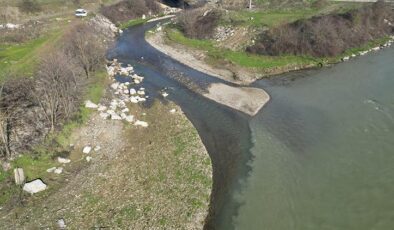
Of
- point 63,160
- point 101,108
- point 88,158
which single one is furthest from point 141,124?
point 63,160

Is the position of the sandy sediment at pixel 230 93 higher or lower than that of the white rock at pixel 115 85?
higher

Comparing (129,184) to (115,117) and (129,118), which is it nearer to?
(129,118)

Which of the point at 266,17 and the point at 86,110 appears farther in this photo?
the point at 266,17

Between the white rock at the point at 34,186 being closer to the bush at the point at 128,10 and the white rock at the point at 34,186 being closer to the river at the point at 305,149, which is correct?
the river at the point at 305,149

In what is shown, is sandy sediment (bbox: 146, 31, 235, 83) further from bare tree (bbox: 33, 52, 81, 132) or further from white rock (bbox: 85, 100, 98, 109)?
bare tree (bbox: 33, 52, 81, 132)

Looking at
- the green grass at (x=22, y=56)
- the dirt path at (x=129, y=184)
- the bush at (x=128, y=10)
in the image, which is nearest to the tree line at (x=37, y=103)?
the green grass at (x=22, y=56)

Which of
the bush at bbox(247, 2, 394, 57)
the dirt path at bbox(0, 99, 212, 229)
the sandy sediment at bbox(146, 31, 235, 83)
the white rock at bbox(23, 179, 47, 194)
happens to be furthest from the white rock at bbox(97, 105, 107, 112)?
the bush at bbox(247, 2, 394, 57)
